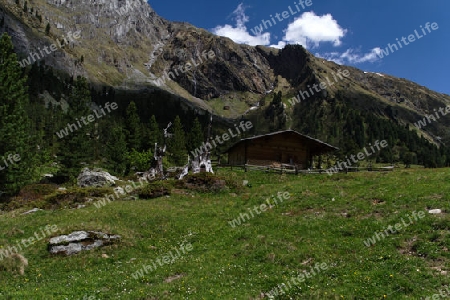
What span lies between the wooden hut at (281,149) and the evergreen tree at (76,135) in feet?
92.3

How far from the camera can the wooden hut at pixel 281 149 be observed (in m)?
54.6

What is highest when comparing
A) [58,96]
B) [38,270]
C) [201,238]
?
[58,96]

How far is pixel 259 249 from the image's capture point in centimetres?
1753

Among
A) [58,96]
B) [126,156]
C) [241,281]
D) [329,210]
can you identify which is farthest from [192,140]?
[58,96]

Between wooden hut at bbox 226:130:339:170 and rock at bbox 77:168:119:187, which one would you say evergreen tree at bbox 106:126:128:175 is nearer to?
rock at bbox 77:168:119:187

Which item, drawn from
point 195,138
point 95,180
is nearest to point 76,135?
point 95,180

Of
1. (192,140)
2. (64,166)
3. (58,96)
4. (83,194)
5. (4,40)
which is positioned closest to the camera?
(83,194)

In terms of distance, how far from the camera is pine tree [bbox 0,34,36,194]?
39.4 meters

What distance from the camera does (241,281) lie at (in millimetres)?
14680

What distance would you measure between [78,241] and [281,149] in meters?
40.7

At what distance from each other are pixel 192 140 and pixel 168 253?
89965 millimetres

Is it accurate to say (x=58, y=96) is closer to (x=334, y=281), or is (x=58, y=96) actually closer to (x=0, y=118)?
(x=0, y=118)

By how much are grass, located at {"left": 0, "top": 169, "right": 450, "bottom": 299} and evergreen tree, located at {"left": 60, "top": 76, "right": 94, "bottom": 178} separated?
3236 cm

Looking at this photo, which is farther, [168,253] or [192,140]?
[192,140]
